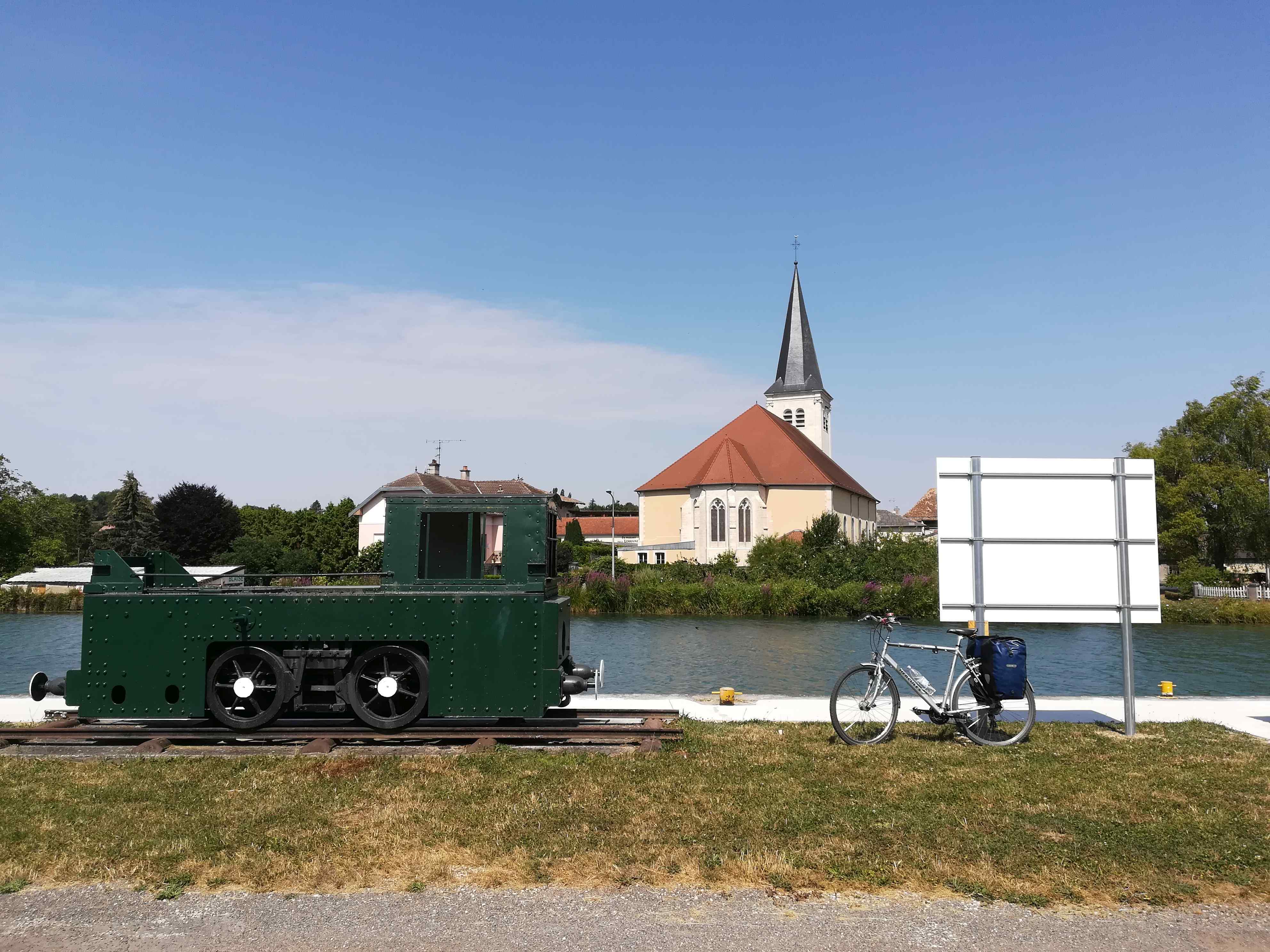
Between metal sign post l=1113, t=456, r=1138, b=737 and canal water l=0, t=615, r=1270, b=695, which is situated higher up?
metal sign post l=1113, t=456, r=1138, b=737

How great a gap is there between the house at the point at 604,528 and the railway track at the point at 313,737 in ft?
277

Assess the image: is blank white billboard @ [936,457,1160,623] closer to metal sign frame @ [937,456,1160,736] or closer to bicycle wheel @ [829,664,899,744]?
metal sign frame @ [937,456,1160,736]

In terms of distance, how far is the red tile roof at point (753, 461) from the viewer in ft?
237

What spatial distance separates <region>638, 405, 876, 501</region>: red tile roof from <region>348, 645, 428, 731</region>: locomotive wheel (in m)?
61.9

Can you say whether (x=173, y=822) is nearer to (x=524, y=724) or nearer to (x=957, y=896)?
(x=524, y=724)

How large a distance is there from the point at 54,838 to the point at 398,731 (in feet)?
12.0

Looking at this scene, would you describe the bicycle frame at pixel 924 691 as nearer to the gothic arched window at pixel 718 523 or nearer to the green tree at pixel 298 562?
the green tree at pixel 298 562

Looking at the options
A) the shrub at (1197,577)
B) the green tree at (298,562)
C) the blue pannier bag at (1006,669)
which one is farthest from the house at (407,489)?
the blue pannier bag at (1006,669)

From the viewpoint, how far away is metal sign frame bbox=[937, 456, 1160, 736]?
393 inches

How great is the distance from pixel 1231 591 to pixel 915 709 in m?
47.4

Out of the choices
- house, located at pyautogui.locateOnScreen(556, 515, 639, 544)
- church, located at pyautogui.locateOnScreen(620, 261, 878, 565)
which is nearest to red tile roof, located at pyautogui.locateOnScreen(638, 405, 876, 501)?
church, located at pyautogui.locateOnScreen(620, 261, 878, 565)

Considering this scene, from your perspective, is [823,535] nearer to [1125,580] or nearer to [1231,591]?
[1231,591]

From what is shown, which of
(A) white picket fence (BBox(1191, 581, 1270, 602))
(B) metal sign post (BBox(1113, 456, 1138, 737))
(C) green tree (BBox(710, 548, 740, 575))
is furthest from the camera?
(C) green tree (BBox(710, 548, 740, 575))

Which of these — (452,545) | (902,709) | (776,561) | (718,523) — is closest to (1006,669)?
(902,709)
